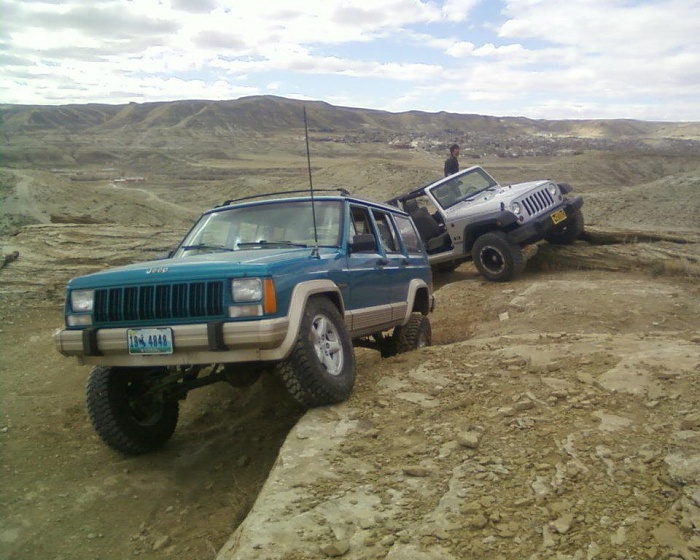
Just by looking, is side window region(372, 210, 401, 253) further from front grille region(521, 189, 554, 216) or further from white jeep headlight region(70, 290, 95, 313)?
front grille region(521, 189, 554, 216)

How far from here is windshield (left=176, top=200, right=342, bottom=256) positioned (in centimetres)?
522

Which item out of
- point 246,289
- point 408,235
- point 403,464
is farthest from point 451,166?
point 403,464

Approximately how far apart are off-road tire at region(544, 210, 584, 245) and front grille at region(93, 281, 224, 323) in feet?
29.5

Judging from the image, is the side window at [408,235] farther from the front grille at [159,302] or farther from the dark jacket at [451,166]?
the dark jacket at [451,166]

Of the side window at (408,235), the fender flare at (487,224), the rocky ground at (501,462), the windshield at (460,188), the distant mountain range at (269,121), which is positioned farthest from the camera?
the distant mountain range at (269,121)

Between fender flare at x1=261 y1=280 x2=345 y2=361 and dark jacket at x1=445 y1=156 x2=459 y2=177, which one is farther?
dark jacket at x1=445 y1=156 x2=459 y2=177

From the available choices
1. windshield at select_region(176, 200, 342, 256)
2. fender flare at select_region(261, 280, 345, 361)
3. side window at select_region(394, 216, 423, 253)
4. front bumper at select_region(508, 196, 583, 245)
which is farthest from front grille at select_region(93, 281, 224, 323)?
front bumper at select_region(508, 196, 583, 245)

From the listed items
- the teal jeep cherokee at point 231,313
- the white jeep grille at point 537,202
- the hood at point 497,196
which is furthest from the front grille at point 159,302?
the white jeep grille at point 537,202

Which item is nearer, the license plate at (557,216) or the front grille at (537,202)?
the front grille at (537,202)

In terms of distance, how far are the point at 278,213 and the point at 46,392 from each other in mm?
2951

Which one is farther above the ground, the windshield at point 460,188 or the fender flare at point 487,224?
the windshield at point 460,188

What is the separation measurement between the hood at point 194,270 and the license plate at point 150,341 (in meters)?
0.31

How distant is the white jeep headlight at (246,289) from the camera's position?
393 centimetres

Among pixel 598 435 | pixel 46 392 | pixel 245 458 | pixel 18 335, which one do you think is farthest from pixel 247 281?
pixel 18 335
